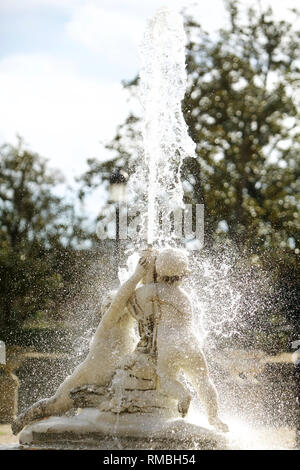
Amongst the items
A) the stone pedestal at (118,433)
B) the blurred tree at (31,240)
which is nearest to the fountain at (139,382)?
the stone pedestal at (118,433)

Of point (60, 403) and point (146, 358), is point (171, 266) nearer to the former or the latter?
point (146, 358)

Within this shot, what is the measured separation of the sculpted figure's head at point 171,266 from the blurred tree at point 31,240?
10.6 m

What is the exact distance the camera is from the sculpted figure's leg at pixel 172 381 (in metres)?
5.80

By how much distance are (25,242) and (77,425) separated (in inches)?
594

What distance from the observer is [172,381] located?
5895mm

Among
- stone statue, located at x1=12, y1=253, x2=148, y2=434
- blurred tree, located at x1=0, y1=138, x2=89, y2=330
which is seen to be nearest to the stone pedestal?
stone statue, located at x1=12, y1=253, x2=148, y2=434

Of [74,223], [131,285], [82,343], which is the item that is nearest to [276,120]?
[74,223]

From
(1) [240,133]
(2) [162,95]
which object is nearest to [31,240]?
(1) [240,133]

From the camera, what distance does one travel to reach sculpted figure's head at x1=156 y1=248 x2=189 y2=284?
6.24 m

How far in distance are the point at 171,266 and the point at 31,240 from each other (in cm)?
1537

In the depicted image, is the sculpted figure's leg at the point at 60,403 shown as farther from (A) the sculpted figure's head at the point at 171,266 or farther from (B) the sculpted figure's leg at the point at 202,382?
(A) the sculpted figure's head at the point at 171,266

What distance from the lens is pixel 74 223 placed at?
21.2 m

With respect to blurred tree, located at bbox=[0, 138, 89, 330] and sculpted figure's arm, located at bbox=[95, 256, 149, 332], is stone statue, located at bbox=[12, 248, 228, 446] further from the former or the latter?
blurred tree, located at bbox=[0, 138, 89, 330]

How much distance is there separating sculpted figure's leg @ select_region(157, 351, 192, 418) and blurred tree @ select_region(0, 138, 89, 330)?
35.6 ft
